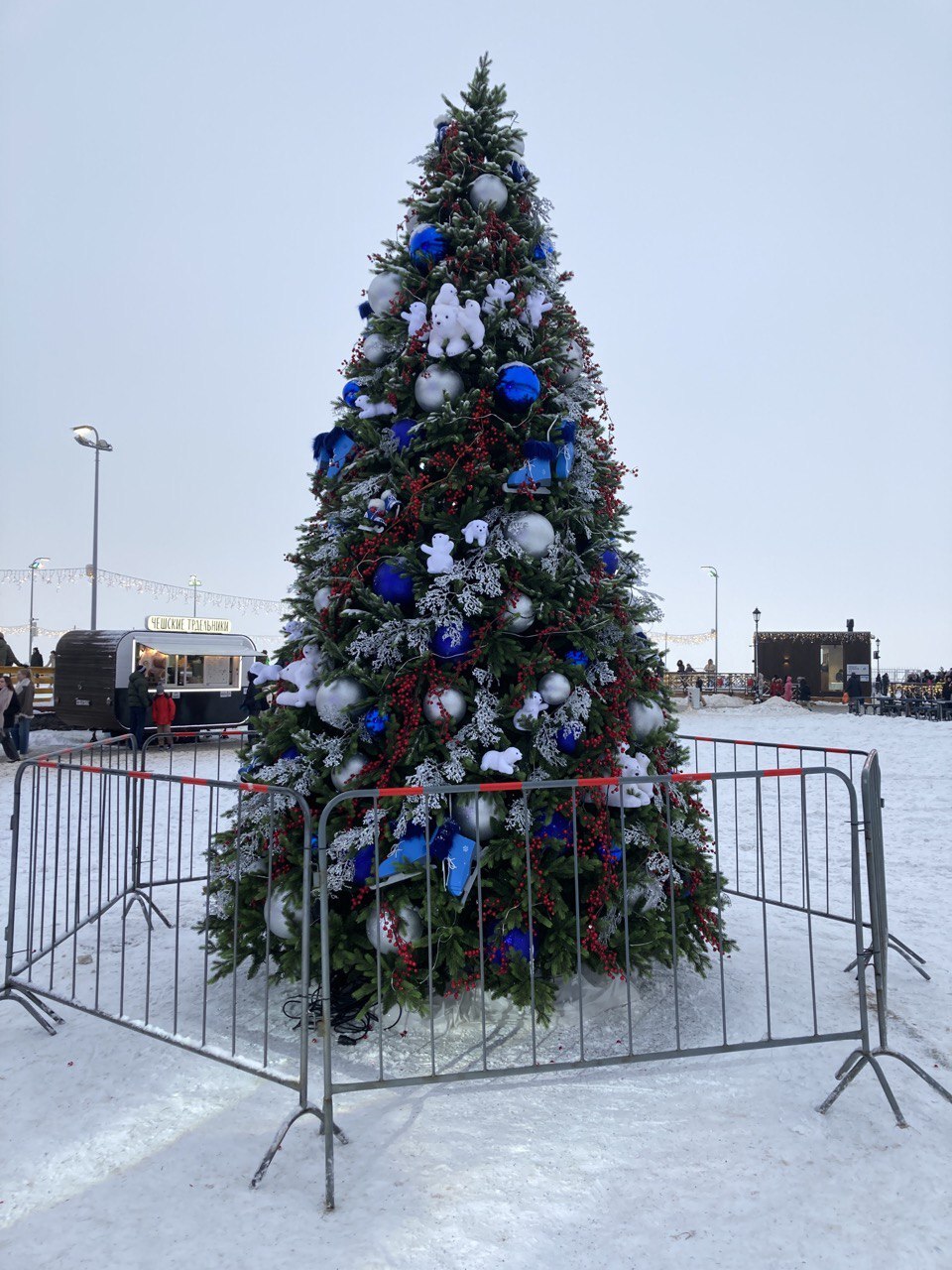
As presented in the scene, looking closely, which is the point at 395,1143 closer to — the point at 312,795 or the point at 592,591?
the point at 312,795

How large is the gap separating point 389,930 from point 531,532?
81.8 inches

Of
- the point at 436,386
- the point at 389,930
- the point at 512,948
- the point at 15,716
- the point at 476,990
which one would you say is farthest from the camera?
the point at 15,716

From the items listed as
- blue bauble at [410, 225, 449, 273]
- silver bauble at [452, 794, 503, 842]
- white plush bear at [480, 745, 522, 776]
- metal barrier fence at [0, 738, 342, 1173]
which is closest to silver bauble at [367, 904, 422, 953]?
metal barrier fence at [0, 738, 342, 1173]

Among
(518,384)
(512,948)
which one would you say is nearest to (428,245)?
(518,384)

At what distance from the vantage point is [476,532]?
417cm

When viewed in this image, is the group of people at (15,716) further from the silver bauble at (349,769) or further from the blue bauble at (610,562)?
the blue bauble at (610,562)

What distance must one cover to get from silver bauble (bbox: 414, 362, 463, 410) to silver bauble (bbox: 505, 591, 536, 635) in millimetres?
1125

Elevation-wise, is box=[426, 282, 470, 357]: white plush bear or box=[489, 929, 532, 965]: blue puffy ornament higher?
box=[426, 282, 470, 357]: white plush bear

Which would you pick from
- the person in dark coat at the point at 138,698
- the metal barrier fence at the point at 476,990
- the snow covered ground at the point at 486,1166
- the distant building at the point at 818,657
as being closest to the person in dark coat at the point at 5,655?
the person in dark coat at the point at 138,698

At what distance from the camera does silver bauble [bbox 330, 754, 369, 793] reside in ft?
13.7

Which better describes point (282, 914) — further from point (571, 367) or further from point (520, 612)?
point (571, 367)

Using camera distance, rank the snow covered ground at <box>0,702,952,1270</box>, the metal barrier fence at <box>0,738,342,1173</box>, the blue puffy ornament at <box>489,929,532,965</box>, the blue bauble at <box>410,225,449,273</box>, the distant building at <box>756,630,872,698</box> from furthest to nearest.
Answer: the distant building at <box>756,630,872,698</box>, the blue bauble at <box>410,225,449,273</box>, the blue puffy ornament at <box>489,929,532,965</box>, the metal barrier fence at <box>0,738,342,1173</box>, the snow covered ground at <box>0,702,952,1270</box>

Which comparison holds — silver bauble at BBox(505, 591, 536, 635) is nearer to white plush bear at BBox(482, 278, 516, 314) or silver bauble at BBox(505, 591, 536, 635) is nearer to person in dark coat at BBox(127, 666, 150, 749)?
white plush bear at BBox(482, 278, 516, 314)

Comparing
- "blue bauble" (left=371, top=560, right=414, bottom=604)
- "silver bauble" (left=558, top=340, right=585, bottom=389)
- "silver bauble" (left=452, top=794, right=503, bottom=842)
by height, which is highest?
"silver bauble" (left=558, top=340, right=585, bottom=389)
